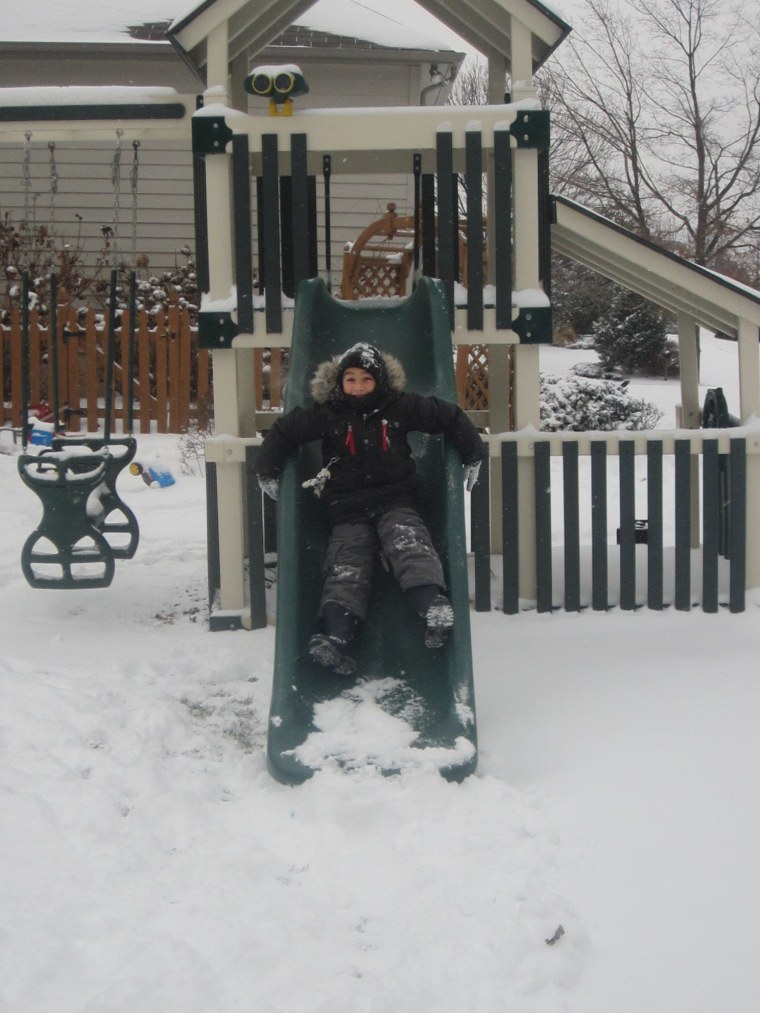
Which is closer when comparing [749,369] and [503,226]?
[503,226]

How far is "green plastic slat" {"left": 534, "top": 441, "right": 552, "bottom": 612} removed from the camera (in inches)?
205

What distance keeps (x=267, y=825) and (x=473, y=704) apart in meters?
0.94

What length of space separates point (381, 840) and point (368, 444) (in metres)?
2.00

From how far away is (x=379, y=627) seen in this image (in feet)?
13.9

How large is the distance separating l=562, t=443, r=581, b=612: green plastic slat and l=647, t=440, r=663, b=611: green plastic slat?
0.38m

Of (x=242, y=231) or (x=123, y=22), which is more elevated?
(x=123, y=22)

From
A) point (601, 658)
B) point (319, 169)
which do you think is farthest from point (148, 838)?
point (319, 169)

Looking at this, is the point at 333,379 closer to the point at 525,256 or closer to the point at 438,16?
the point at 525,256

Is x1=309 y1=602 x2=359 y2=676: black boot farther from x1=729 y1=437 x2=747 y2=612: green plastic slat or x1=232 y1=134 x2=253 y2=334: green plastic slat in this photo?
x1=729 y1=437 x2=747 y2=612: green plastic slat

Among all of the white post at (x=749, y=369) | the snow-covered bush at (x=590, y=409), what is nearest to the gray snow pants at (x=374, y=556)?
the white post at (x=749, y=369)

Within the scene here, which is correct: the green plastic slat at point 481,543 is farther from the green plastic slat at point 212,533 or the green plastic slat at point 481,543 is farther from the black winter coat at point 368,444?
the green plastic slat at point 212,533

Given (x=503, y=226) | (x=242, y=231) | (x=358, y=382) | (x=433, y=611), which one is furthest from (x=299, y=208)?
(x=433, y=611)

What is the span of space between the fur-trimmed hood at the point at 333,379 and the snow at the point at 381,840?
1.26 meters

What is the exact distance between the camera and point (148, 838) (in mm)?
2982
